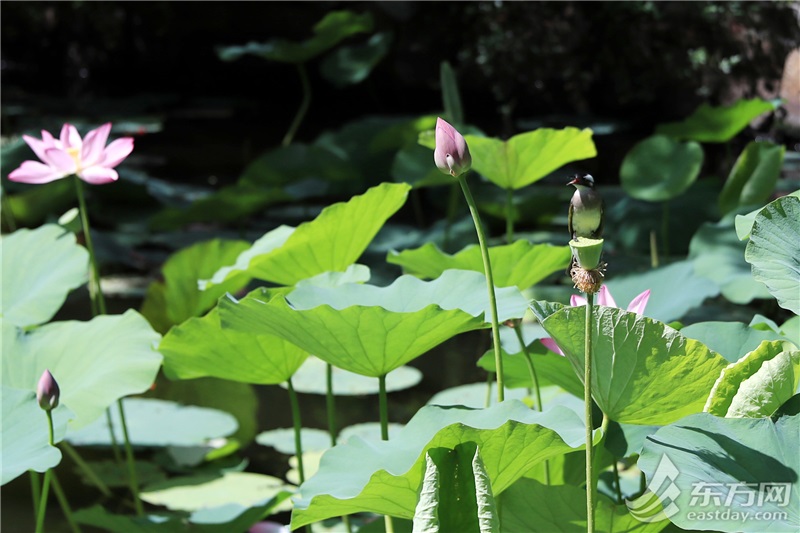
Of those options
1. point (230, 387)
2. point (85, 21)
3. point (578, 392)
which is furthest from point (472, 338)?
point (85, 21)

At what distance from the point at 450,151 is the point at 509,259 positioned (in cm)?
47

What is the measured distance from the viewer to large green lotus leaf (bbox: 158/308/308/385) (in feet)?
3.32

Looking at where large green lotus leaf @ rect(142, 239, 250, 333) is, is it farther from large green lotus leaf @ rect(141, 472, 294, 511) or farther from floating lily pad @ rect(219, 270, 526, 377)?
floating lily pad @ rect(219, 270, 526, 377)

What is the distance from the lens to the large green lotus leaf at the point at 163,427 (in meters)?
1.62

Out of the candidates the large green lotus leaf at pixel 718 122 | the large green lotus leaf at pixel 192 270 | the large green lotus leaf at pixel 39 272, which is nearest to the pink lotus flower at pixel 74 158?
the large green lotus leaf at pixel 39 272

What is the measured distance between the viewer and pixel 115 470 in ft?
5.22

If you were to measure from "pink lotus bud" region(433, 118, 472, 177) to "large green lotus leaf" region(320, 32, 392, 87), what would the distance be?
305 centimetres

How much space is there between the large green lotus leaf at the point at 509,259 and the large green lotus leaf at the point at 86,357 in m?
0.33

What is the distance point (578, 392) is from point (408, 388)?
3.42 ft

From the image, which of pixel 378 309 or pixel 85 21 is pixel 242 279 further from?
pixel 85 21

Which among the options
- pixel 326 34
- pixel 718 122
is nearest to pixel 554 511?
pixel 718 122

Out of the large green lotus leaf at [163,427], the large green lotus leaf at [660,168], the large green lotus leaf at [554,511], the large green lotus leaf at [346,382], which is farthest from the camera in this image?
the large green lotus leaf at [660,168]

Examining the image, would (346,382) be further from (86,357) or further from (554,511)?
(554,511)

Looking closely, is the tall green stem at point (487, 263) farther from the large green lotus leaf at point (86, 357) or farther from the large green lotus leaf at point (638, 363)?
the large green lotus leaf at point (86, 357)
